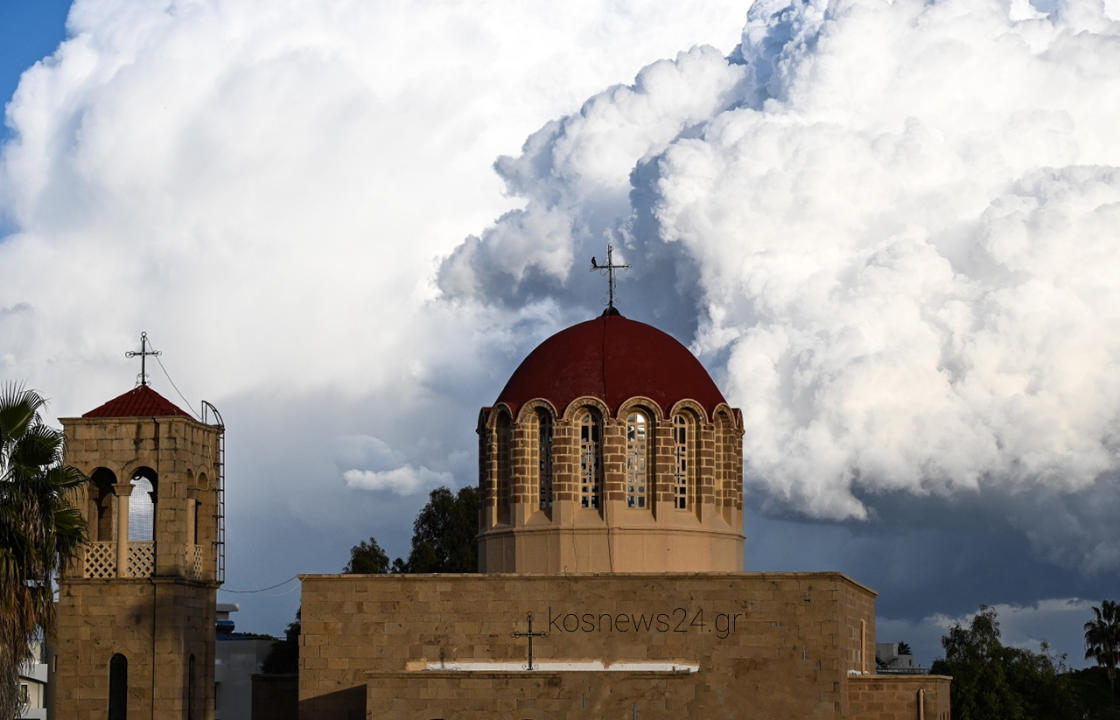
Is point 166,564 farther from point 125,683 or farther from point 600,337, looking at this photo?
point 600,337

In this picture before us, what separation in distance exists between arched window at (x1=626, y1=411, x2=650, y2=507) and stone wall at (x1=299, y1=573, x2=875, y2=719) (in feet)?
8.46

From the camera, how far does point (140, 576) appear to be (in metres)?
38.9

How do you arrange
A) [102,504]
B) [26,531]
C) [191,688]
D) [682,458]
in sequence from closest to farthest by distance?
[26,531], [191,688], [682,458], [102,504]

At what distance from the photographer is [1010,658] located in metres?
64.3

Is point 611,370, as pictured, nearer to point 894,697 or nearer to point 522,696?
point 522,696

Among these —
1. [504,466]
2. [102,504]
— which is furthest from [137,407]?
[504,466]

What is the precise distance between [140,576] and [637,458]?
11.8 metres

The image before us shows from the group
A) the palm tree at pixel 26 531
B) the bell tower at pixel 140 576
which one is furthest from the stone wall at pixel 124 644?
the palm tree at pixel 26 531

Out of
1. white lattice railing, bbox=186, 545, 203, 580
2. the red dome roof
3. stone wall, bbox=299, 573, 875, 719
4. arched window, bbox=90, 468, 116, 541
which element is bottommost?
stone wall, bbox=299, 573, 875, 719

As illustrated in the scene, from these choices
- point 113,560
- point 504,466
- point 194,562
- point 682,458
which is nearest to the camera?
point 113,560

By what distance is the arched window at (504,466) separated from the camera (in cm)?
3984

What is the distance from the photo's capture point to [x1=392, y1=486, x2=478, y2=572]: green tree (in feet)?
225

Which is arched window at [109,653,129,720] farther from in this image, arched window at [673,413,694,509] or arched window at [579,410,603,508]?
arched window at [673,413,694,509]

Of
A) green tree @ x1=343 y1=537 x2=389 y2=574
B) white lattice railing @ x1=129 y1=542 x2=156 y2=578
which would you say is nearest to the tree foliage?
green tree @ x1=343 y1=537 x2=389 y2=574
